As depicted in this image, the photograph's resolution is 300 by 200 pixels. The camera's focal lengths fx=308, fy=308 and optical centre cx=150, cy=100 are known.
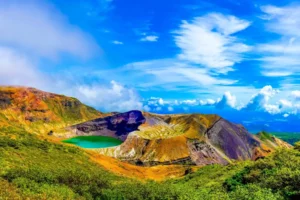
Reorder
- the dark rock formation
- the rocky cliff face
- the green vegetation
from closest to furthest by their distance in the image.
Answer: the green vegetation → the rocky cliff face → the dark rock formation

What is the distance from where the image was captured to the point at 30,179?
44.6m

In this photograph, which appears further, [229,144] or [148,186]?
[229,144]

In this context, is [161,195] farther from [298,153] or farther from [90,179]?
[298,153]

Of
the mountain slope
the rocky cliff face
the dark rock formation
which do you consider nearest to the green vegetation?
the rocky cliff face

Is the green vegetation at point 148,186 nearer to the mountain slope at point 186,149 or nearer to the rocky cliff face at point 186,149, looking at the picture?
the rocky cliff face at point 186,149

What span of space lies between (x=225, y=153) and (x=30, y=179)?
506 ft

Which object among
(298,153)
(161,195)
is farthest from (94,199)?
(298,153)

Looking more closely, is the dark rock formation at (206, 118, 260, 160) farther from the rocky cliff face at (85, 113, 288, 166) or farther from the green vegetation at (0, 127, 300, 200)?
the green vegetation at (0, 127, 300, 200)

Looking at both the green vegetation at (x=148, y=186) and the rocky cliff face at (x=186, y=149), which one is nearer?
the green vegetation at (x=148, y=186)

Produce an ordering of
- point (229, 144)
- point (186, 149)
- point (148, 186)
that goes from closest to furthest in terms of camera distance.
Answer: point (148, 186) < point (186, 149) < point (229, 144)

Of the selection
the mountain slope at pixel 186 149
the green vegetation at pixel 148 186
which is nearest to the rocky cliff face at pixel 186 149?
the mountain slope at pixel 186 149

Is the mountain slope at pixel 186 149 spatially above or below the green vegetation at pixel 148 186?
above

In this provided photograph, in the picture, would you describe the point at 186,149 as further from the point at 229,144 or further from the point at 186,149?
the point at 229,144

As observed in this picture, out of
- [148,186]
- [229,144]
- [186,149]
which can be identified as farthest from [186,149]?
[148,186]
